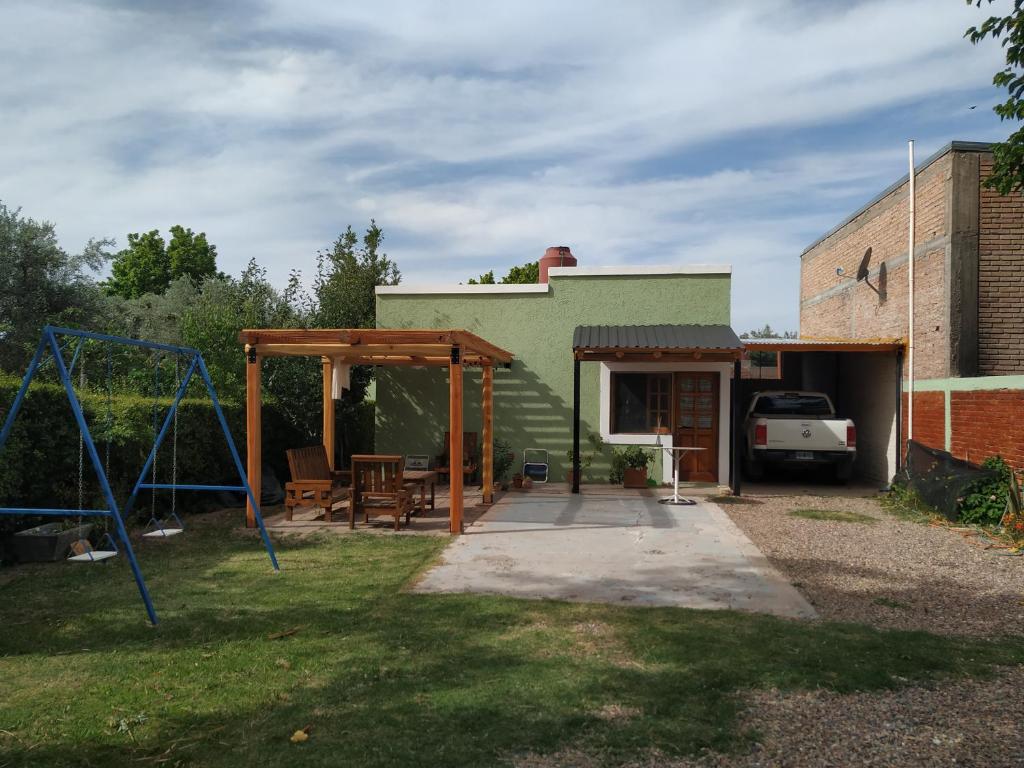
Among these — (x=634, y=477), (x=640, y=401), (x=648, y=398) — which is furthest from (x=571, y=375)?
(x=634, y=477)

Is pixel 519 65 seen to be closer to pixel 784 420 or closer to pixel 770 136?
pixel 770 136

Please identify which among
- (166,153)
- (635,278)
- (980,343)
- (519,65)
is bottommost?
(980,343)

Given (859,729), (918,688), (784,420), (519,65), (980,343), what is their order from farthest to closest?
(784,420) → (980,343) → (519,65) → (918,688) → (859,729)

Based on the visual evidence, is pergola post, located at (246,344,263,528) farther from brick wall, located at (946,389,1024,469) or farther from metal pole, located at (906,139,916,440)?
metal pole, located at (906,139,916,440)

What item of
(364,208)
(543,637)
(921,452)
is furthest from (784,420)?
(364,208)

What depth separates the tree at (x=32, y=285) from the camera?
1952 centimetres

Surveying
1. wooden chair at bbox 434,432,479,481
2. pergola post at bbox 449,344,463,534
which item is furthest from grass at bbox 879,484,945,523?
wooden chair at bbox 434,432,479,481

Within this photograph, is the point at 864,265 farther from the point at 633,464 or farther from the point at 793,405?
the point at 633,464

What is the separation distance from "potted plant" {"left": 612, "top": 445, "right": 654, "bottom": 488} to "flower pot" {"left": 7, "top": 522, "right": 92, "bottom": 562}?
8.90 meters

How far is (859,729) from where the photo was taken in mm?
3762

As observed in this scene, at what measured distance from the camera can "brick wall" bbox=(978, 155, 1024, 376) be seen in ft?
41.1

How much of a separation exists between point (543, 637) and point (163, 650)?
2472mm

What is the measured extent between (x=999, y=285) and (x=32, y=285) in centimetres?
2198

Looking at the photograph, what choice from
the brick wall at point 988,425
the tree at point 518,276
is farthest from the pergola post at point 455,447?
the tree at point 518,276
